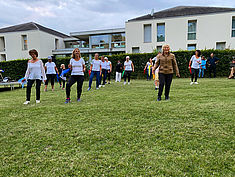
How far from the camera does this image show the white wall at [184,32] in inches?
877

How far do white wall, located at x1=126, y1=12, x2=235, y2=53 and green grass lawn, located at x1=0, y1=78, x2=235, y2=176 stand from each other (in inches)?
820

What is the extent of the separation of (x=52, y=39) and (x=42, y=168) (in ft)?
116

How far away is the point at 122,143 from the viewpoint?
2.64 m

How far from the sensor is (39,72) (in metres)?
5.99

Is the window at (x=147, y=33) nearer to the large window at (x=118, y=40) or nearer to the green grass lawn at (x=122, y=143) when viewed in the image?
the large window at (x=118, y=40)

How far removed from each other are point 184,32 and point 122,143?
2434cm

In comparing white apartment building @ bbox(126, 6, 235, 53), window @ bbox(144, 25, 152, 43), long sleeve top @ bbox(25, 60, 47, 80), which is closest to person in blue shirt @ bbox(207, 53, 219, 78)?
white apartment building @ bbox(126, 6, 235, 53)

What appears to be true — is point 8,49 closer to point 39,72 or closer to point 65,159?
point 39,72

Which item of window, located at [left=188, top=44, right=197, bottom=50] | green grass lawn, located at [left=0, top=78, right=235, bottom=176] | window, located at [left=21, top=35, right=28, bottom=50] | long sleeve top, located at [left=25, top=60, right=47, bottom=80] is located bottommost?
green grass lawn, located at [left=0, top=78, right=235, bottom=176]

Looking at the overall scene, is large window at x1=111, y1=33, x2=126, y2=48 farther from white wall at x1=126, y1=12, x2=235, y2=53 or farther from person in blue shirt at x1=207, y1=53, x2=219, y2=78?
person in blue shirt at x1=207, y1=53, x2=219, y2=78

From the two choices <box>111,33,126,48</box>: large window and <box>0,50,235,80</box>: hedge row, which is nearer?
<box>0,50,235,80</box>: hedge row

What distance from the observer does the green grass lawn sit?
203 cm

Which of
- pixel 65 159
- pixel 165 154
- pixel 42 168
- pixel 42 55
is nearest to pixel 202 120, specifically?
pixel 165 154

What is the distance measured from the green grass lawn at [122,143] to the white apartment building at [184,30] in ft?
68.3
